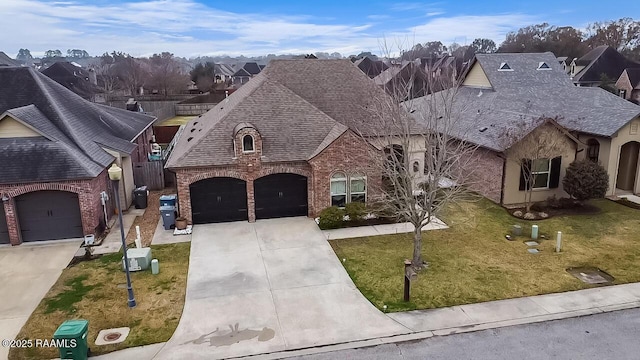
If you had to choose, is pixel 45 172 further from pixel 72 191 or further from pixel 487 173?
pixel 487 173

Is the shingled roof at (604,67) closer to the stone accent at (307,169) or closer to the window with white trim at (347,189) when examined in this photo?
the window with white trim at (347,189)

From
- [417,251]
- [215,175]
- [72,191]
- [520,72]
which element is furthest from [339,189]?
[520,72]

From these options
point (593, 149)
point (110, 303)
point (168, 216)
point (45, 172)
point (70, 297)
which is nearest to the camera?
point (110, 303)

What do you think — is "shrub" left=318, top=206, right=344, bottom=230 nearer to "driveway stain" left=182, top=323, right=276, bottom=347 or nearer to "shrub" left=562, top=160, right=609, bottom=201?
"driveway stain" left=182, top=323, right=276, bottom=347

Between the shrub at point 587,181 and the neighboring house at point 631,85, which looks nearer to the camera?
the shrub at point 587,181

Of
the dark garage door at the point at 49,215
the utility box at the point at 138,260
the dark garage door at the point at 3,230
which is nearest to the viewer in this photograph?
the utility box at the point at 138,260

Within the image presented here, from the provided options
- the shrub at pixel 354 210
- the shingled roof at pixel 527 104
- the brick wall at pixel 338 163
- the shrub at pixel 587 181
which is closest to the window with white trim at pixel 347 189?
the brick wall at pixel 338 163

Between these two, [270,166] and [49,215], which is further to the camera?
[270,166]

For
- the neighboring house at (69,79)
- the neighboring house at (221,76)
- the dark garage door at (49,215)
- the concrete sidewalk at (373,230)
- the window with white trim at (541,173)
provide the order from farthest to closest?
the neighboring house at (221,76) < the neighboring house at (69,79) < the window with white trim at (541,173) < the concrete sidewalk at (373,230) < the dark garage door at (49,215)
